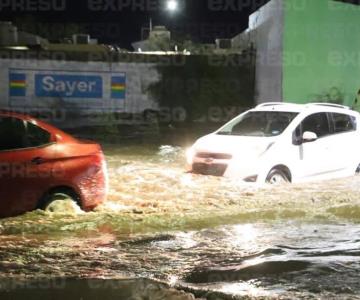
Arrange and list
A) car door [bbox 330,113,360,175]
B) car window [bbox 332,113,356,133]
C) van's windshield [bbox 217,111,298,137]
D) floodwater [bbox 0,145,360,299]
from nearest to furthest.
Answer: floodwater [bbox 0,145,360,299] → van's windshield [bbox 217,111,298,137] → car door [bbox 330,113,360,175] → car window [bbox 332,113,356,133]

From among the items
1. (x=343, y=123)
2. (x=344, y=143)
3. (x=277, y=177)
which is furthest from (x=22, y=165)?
(x=343, y=123)

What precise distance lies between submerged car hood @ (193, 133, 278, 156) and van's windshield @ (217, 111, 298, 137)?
13.2 inches

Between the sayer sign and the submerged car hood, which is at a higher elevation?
the sayer sign

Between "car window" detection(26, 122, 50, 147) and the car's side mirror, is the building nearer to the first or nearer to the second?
the car's side mirror

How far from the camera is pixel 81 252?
6.15m

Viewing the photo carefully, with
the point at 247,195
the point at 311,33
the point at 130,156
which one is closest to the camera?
the point at 247,195

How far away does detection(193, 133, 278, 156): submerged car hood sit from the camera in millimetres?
9594

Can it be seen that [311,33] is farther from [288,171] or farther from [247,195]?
[247,195]

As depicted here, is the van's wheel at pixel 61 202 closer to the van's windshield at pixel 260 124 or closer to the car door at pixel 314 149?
the van's windshield at pixel 260 124

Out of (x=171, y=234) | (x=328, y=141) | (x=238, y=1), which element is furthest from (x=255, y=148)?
(x=238, y=1)

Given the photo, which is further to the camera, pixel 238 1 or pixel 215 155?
pixel 238 1

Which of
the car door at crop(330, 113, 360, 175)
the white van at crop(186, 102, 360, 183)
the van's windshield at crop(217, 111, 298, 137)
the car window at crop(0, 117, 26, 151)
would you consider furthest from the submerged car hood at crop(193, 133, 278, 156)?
the car window at crop(0, 117, 26, 151)

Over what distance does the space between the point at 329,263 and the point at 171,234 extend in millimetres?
2072

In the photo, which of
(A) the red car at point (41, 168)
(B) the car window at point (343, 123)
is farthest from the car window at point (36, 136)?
(B) the car window at point (343, 123)
